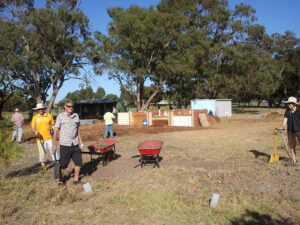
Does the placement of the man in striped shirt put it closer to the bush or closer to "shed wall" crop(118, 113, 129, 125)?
the bush

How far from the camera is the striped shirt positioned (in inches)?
215

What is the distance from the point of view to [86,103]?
38.9 meters

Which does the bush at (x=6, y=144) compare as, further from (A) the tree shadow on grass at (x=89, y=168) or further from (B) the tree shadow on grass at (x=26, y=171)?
(B) the tree shadow on grass at (x=26, y=171)

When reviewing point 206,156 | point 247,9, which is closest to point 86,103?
point 247,9

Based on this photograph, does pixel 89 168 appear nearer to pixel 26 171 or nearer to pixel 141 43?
pixel 26 171

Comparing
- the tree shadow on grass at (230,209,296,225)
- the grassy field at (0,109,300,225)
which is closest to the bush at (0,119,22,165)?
the grassy field at (0,109,300,225)

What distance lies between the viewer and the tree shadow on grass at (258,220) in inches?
145

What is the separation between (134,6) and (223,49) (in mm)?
13994

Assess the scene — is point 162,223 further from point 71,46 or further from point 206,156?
point 71,46

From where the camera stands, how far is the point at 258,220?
377cm

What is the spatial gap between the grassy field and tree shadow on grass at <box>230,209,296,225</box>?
1cm

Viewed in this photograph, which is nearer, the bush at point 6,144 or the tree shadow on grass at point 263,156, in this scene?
the bush at point 6,144

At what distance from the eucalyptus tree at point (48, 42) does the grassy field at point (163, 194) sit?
19.6 meters

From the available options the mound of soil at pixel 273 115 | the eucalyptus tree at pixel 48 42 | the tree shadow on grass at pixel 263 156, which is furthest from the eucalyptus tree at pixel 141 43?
the tree shadow on grass at pixel 263 156
